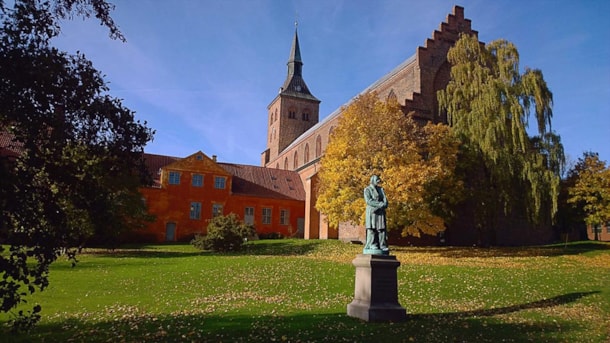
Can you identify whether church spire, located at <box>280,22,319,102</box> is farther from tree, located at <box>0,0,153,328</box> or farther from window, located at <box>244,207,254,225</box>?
tree, located at <box>0,0,153,328</box>

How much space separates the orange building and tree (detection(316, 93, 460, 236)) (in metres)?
16.4

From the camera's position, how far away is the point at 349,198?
24.5m

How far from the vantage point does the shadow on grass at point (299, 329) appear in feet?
27.3

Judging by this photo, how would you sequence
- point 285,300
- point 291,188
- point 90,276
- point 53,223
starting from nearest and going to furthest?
point 53,223 < point 285,300 < point 90,276 < point 291,188

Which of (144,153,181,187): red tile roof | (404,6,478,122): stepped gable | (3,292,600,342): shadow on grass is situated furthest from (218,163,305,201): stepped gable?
(3,292,600,342): shadow on grass

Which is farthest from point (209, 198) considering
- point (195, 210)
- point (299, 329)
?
point (299, 329)

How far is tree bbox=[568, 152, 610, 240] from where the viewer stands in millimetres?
25734

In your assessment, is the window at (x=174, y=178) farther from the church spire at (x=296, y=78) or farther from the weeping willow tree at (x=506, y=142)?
the church spire at (x=296, y=78)

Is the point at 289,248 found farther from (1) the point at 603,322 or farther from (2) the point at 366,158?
(1) the point at 603,322

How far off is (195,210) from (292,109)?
108 ft

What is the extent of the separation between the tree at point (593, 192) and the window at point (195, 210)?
28513 millimetres

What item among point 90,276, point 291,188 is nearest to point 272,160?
point 291,188

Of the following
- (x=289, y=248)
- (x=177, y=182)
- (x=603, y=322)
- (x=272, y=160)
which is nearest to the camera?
(x=603, y=322)

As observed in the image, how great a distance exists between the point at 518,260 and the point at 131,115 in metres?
20.4
